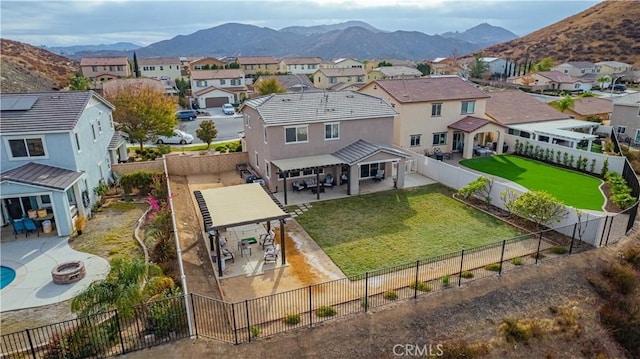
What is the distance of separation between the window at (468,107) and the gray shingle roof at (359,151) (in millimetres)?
12714

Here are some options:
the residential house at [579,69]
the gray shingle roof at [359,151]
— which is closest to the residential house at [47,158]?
the gray shingle roof at [359,151]

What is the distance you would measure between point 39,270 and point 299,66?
3820 inches

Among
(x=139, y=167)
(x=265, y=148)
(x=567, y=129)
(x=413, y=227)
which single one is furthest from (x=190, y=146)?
(x=567, y=129)

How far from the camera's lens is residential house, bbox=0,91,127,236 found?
20094 mm

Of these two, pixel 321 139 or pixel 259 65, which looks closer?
pixel 321 139

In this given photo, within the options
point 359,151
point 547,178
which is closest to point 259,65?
point 359,151

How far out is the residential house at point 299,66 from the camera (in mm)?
107312

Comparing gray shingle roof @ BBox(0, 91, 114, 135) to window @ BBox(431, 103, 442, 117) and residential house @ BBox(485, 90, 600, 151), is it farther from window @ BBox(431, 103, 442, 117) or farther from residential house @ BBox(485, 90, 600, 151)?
residential house @ BBox(485, 90, 600, 151)

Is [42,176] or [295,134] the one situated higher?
[295,134]

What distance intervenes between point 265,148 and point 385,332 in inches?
676

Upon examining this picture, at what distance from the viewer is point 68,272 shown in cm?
1639

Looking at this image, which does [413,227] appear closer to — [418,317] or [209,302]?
[418,317]

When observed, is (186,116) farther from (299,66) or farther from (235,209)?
(299,66)

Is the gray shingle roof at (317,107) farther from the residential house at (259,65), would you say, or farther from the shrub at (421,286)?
the residential house at (259,65)
